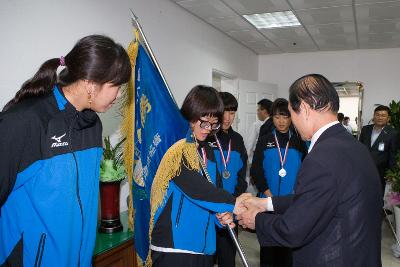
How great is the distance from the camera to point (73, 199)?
1.17 metres

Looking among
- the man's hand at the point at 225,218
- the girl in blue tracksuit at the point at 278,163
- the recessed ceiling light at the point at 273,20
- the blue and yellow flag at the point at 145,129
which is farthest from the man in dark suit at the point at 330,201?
the recessed ceiling light at the point at 273,20

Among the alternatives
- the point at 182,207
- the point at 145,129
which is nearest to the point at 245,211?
the point at 182,207

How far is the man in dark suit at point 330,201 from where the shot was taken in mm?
1158

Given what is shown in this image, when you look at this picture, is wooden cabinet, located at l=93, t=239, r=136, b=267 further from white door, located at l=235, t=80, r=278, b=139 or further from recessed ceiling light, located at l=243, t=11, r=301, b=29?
white door, located at l=235, t=80, r=278, b=139

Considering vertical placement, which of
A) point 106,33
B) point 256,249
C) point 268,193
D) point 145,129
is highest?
point 106,33

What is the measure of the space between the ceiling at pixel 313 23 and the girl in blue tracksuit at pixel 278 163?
68.7 inches

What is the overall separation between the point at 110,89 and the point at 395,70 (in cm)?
676

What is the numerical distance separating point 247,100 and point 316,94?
489cm

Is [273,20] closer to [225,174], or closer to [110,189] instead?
[225,174]

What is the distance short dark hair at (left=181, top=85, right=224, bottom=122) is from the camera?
1564 mm

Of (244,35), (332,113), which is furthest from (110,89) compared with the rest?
(244,35)

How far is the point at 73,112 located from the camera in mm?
1175

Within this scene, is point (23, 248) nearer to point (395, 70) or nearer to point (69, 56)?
point (69, 56)

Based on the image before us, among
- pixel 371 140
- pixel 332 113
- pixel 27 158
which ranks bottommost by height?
pixel 371 140
